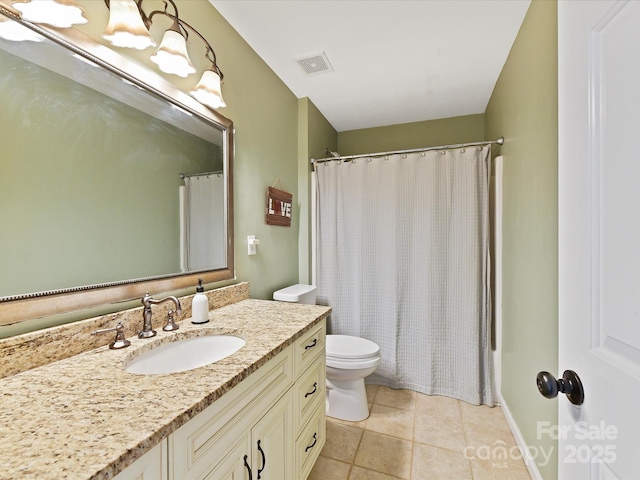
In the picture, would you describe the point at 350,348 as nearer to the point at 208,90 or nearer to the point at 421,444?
the point at 421,444

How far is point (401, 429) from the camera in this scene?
5.86ft

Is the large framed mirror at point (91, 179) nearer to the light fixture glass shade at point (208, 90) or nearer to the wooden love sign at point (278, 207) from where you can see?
the light fixture glass shade at point (208, 90)

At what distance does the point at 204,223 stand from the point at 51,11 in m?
0.85

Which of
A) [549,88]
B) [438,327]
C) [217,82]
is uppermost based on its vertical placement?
[217,82]

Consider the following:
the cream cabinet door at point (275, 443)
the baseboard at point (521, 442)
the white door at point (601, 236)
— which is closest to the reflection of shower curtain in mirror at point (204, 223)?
the cream cabinet door at point (275, 443)

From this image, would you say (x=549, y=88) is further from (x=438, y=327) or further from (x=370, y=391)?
(x=370, y=391)

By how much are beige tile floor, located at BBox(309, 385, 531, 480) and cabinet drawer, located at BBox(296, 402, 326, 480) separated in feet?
0.68

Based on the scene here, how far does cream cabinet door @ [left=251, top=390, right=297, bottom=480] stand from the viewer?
0.90 metres

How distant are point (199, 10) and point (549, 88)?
1.64 metres

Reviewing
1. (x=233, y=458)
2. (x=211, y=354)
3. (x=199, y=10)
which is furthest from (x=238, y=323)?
(x=199, y=10)

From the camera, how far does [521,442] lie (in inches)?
62.7

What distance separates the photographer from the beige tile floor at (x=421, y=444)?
57.7 inches

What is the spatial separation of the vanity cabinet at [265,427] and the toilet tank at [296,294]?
0.54 metres

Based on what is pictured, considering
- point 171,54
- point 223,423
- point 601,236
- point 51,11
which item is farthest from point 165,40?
point 601,236
